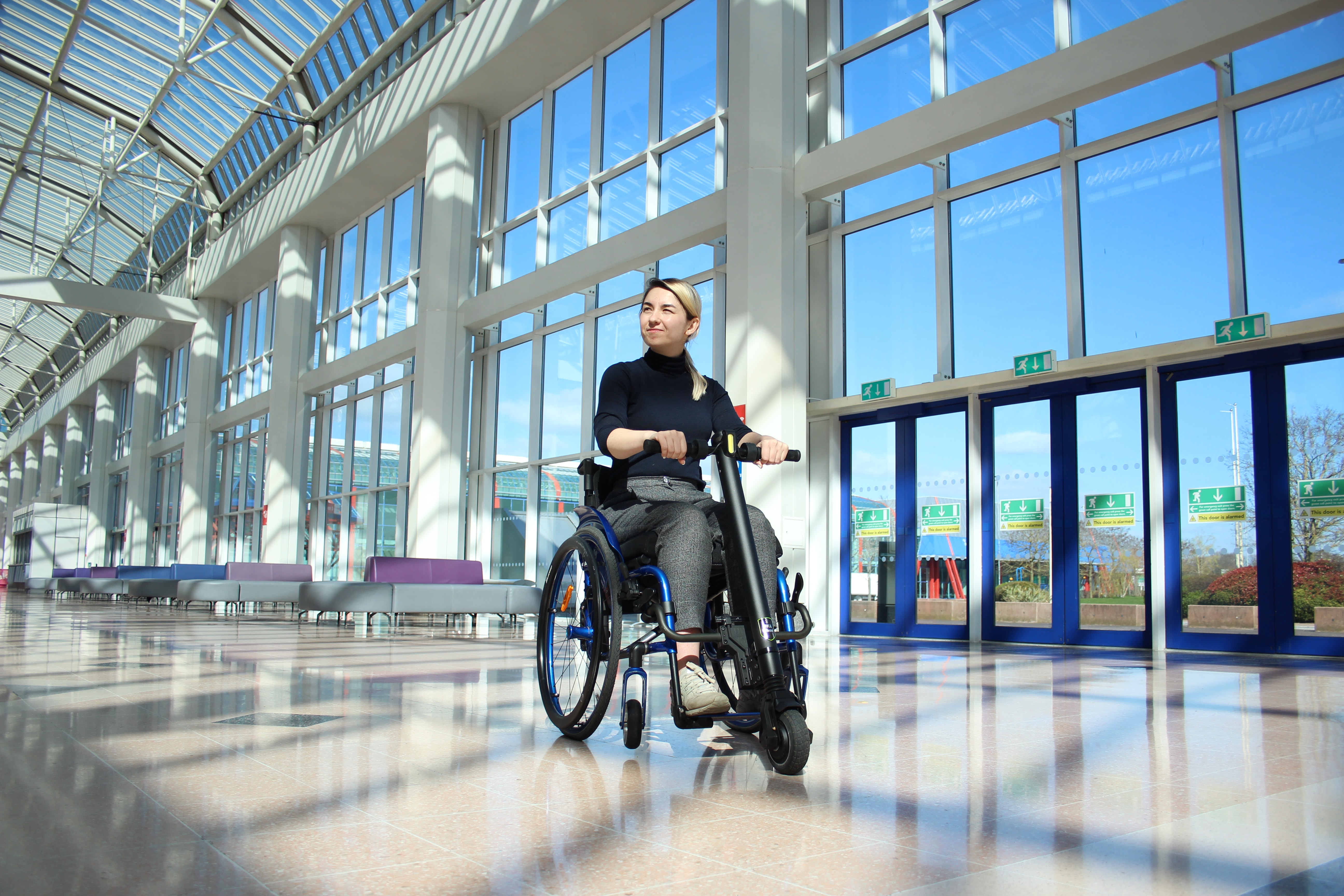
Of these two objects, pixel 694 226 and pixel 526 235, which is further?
pixel 526 235

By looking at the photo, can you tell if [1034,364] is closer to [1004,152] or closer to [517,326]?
[1004,152]

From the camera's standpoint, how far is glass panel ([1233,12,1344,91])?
734cm

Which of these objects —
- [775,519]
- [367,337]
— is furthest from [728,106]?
[367,337]

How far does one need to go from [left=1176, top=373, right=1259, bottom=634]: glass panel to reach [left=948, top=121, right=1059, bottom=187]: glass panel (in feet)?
8.78

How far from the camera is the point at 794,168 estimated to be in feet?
32.7

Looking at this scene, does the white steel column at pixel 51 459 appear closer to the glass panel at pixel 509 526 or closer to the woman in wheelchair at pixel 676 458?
the glass panel at pixel 509 526

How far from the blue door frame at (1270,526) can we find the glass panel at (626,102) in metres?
7.38

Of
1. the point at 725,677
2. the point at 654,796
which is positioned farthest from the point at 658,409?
the point at 654,796

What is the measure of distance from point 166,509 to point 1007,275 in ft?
93.1

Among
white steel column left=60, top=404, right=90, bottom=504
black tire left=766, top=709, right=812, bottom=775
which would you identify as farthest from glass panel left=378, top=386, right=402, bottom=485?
white steel column left=60, top=404, right=90, bottom=504

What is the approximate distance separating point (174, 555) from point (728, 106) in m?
23.6

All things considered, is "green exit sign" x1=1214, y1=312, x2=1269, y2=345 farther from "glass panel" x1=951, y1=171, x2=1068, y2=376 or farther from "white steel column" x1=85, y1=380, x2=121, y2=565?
"white steel column" x1=85, y1=380, x2=121, y2=565

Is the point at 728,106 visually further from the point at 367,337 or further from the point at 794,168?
the point at 367,337

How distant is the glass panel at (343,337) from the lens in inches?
760
